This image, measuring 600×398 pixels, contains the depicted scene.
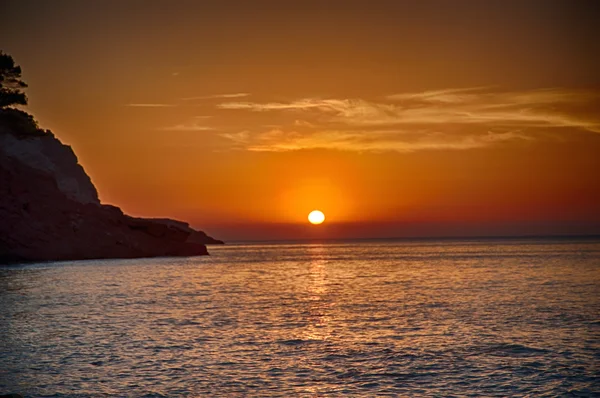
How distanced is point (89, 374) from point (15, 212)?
86853 mm

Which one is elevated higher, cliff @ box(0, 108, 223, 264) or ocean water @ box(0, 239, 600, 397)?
cliff @ box(0, 108, 223, 264)

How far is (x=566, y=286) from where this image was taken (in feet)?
207

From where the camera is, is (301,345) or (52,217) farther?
(52,217)

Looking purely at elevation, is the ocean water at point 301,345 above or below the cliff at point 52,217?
below

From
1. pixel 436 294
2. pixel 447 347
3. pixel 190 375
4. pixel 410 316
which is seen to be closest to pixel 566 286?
pixel 436 294

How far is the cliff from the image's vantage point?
3976 inches

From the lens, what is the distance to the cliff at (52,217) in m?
101

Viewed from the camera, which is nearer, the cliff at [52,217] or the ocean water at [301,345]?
the ocean water at [301,345]

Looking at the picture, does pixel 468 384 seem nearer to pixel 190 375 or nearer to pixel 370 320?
pixel 190 375

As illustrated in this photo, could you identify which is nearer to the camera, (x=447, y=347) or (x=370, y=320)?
(x=447, y=347)

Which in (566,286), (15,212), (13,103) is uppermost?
(13,103)

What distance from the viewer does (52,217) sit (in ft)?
363

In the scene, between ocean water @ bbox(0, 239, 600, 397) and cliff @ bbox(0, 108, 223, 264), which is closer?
ocean water @ bbox(0, 239, 600, 397)

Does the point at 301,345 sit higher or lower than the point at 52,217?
lower
